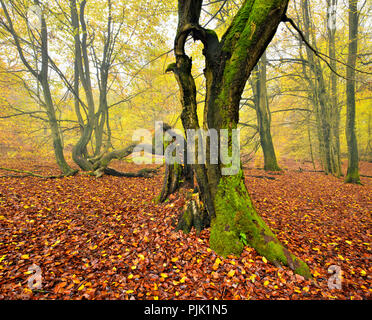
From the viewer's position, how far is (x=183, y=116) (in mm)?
3969

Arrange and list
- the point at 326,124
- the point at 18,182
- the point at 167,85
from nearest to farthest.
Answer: the point at 18,182 < the point at 326,124 < the point at 167,85

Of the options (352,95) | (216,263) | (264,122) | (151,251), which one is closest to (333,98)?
(352,95)

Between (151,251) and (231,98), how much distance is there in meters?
3.41

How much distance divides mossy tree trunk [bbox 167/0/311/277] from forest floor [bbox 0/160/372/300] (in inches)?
10.9

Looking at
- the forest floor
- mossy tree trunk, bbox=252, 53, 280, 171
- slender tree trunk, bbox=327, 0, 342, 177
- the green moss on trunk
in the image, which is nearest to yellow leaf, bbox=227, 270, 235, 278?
the forest floor

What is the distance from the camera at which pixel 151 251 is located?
11.2ft

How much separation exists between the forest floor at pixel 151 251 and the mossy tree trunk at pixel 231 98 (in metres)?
0.28

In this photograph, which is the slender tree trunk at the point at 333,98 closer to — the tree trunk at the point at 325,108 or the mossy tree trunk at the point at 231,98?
the tree trunk at the point at 325,108

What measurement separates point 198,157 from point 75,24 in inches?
481

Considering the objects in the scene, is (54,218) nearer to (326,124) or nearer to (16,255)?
(16,255)

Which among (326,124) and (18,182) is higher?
(326,124)

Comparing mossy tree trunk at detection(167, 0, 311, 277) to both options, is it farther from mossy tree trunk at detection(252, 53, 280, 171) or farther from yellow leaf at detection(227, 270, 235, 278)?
mossy tree trunk at detection(252, 53, 280, 171)

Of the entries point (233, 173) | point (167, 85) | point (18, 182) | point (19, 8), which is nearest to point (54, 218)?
point (18, 182)

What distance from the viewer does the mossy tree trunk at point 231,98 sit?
3035 mm
